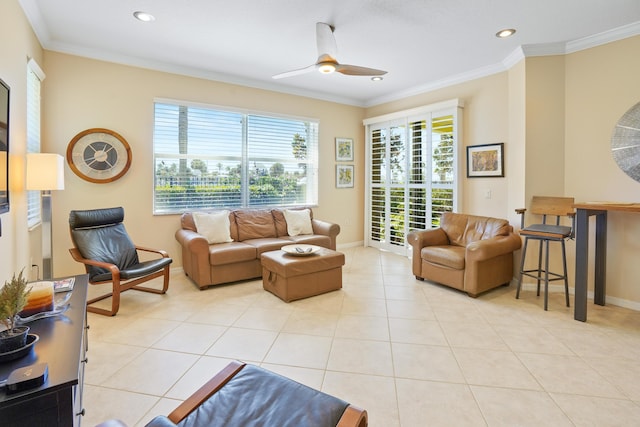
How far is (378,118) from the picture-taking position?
5844mm

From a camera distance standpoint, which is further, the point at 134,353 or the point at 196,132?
the point at 196,132

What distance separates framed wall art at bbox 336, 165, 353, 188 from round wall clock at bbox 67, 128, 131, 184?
3.37 meters

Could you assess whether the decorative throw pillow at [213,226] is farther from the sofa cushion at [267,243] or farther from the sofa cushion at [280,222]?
the sofa cushion at [280,222]

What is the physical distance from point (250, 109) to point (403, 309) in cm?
363

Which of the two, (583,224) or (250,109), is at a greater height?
(250,109)

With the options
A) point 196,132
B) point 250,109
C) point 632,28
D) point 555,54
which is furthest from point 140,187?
point 632,28

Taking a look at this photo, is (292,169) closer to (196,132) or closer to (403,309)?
(196,132)

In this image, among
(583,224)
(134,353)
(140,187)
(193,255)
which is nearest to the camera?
(134,353)

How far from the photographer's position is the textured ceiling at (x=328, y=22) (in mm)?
2865

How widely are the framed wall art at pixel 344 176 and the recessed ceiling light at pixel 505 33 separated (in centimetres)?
320

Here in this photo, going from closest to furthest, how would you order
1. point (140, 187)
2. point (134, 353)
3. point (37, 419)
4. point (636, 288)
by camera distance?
point (37, 419) → point (134, 353) → point (636, 288) → point (140, 187)

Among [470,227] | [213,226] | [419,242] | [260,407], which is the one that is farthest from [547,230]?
[213,226]

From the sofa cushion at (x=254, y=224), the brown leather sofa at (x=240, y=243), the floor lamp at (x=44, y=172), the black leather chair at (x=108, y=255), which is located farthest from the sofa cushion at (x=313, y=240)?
the floor lamp at (x=44, y=172)

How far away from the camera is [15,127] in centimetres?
263
